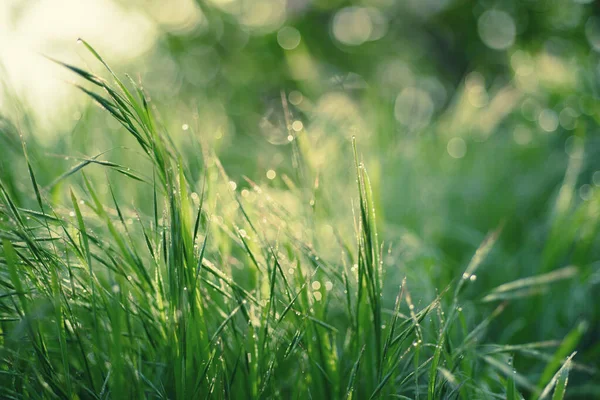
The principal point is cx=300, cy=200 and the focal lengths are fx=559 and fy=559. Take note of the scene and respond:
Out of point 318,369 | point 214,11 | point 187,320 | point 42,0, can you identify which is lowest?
point 318,369

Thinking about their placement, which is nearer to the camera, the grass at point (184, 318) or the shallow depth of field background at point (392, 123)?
the grass at point (184, 318)

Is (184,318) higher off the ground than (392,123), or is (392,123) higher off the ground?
(392,123)

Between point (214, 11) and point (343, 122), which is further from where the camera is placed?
point (214, 11)

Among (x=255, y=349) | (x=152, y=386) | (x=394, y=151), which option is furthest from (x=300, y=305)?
(x=394, y=151)

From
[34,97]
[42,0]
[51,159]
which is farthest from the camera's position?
[42,0]

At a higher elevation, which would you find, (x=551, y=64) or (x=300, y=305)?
(x=551, y=64)

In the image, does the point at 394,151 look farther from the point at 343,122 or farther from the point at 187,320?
the point at 187,320

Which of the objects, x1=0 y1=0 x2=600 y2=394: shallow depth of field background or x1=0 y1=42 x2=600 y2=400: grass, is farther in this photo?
x1=0 y1=0 x2=600 y2=394: shallow depth of field background

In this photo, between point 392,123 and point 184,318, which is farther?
point 392,123
